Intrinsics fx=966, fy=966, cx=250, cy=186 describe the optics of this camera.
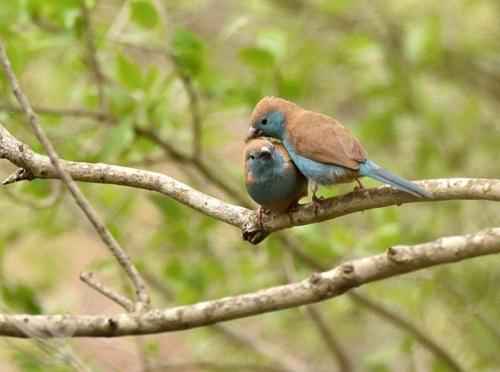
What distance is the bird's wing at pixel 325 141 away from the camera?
3.04m

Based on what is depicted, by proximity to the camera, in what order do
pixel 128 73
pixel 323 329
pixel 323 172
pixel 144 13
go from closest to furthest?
pixel 323 172
pixel 144 13
pixel 128 73
pixel 323 329

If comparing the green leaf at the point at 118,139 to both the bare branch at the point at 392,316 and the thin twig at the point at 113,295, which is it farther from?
the bare branch at the point at 392,316

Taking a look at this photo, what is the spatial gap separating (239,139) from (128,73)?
5.31ft

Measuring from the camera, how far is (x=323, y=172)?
304 cm

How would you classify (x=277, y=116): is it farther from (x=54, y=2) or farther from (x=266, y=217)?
(x=54, y=2)

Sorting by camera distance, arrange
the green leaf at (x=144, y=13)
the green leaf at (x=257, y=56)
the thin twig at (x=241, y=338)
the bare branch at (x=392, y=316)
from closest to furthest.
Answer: the green leaf at (x=144, y=13) < the green leaf at (x=257, y=56) < the bare branch at (x=392, y=316) < the thin twig at (x=241, y=338)

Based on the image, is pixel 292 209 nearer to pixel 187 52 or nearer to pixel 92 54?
pixel 187 52

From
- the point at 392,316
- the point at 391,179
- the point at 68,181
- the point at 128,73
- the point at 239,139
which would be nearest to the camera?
the point at 68,181

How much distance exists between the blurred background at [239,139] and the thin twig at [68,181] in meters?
0.33

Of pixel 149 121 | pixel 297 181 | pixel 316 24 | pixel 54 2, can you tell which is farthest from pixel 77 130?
pixel 316 24

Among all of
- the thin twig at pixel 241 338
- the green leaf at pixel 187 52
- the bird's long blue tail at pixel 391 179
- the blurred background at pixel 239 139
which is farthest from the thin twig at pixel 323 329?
the bird's long blue tail at pixel 391 179

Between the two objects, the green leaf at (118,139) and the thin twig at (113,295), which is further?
the green leaf at (118,139)

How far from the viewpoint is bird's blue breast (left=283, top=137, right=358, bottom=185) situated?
304cm

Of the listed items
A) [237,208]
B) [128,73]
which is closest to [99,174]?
[237,208]
